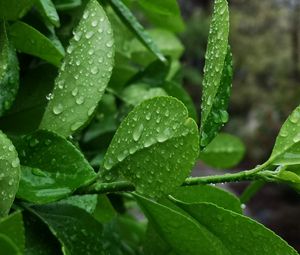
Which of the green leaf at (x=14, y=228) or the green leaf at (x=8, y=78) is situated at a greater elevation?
the green leaf at (x=8, y=78)

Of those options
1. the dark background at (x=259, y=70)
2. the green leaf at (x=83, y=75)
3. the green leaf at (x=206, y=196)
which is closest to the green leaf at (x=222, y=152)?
the green leaf at (x=206, y=196)

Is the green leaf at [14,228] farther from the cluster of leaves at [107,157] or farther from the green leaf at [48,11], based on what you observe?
the green leaf at [48,11]

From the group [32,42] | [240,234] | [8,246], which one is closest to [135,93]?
[32,42]

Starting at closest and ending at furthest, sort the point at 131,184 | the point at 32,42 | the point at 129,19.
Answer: the point at 131,184, the point at 32,42, the point at 129,19

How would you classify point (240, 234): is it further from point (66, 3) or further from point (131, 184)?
point (66, 3)

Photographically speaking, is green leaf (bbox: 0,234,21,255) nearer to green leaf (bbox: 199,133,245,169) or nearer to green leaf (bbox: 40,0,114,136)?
green leaf (bbox: 40,0,114,136)

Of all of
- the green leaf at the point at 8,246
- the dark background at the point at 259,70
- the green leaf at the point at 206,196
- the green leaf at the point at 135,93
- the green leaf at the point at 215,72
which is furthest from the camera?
the dark background at the point at 259,70
